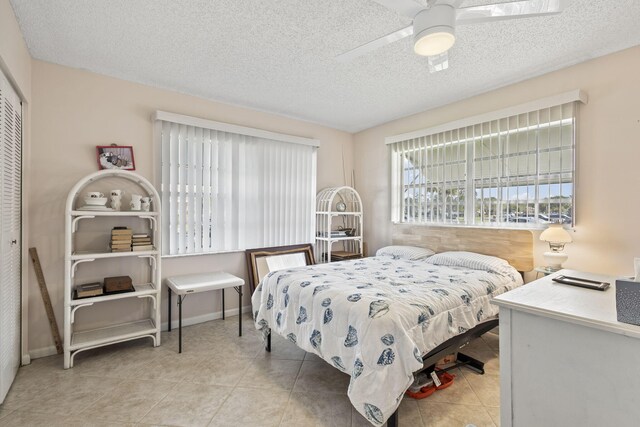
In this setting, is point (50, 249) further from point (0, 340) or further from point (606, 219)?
point (606, 219)

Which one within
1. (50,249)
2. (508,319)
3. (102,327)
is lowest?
(102,327)

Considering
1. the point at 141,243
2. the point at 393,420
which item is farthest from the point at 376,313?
the point at 141,243

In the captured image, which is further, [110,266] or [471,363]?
[110,266]

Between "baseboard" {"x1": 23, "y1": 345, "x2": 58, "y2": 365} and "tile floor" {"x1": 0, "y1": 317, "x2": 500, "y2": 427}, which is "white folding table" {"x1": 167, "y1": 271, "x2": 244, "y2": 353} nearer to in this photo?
"tile floor" {"x1": 0, "y1": 317, "x2": 500, "y2": 427}

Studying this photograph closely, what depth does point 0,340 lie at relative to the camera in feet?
6.27

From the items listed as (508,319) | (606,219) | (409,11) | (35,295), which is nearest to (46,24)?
(35,295)

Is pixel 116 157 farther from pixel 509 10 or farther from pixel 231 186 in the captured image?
pixel 509 10

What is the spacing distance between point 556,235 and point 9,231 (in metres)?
4.38

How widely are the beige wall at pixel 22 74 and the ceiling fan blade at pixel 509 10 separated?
109 inches

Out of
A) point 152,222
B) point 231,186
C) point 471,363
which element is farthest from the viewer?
point 231,186

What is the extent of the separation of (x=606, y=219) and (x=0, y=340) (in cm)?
467

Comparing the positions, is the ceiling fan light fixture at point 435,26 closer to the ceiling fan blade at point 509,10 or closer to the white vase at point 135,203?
the ceiling fan blade at point 509,10

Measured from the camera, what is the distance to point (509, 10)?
5.10 ft

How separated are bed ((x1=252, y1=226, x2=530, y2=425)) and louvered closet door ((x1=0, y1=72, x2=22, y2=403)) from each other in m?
1.75
